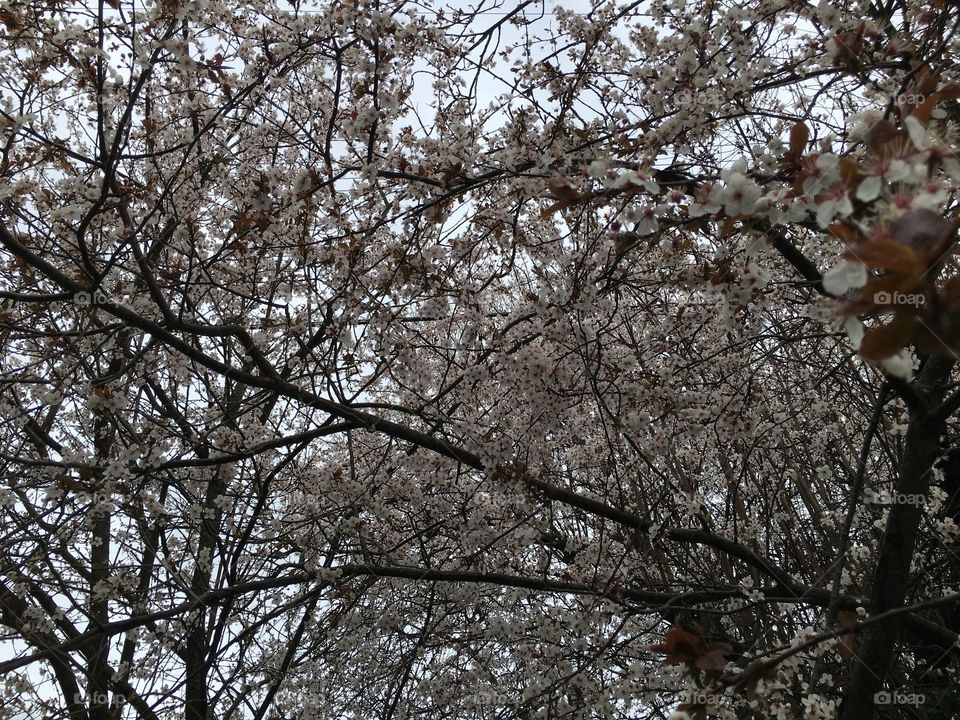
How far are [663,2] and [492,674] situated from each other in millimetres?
4196

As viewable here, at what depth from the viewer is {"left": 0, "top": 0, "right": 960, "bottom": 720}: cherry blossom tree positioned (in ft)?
10.1

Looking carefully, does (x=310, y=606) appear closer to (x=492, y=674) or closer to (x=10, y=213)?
(x=492, y=674)

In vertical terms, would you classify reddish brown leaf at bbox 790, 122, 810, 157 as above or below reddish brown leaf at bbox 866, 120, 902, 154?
above

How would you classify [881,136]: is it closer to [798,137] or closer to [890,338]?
[890,338]

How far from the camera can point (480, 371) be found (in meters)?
3.54

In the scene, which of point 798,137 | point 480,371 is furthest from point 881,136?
point 480,371

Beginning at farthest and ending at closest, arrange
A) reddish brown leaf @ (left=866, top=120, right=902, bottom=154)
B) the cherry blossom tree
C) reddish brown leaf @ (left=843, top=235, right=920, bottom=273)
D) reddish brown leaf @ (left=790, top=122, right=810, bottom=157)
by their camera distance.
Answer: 1. the cherry blossom tree
2. reddish brown leaf @ (left=790, top=122, right=810, bottom=157)
3. reddish brown leaf @ (left=866, top=120, right=902, bottom=154)
4. reddish brown leaf @ (left=843, top=235, right=920, bottom=273)

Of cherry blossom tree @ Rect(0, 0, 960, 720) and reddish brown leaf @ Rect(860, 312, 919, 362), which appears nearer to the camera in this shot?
reddish brown leaf @ Rect(860, 312, 919, 362)

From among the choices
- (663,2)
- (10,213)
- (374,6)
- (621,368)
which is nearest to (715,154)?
(663,2)

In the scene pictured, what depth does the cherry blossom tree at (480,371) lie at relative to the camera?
309 cm

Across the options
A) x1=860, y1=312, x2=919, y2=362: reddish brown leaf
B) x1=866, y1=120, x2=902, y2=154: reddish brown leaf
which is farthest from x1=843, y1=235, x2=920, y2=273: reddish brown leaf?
x1=866, y1=120, x2=902, y2=154: reddish brown leaf

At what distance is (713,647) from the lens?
1.78 m

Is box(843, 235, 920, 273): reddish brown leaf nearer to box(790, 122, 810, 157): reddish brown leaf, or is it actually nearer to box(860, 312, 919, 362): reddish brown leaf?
box(860, 312, 919, 362): reddish brown leaf

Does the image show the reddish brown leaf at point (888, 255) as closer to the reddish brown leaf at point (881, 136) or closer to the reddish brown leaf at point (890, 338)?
the reddish brown leaf at point (890, 338)
